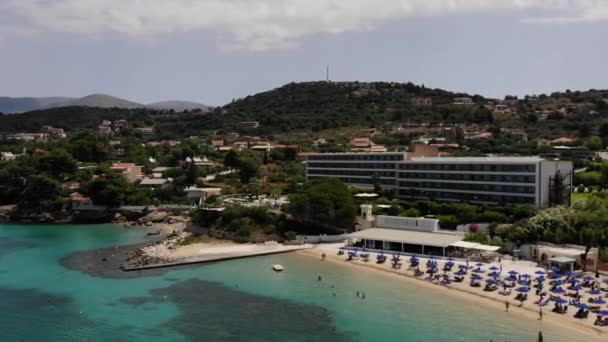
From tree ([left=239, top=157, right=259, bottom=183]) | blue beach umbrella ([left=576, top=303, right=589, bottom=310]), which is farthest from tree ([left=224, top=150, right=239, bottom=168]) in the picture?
blue beach umbrella ([left=576, top=303, right=589, bottom=310])

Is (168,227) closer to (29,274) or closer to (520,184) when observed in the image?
(29,274)

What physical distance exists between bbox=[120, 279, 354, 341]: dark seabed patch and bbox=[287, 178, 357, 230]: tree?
17.4m

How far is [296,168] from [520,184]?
4757cm

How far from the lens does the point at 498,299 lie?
1383 inches

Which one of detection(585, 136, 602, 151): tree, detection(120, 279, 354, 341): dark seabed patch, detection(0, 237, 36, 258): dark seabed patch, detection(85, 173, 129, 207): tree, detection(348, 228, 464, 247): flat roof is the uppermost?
detection(585, 136, 602, 151): tree

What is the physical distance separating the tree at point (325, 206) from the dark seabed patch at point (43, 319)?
24.9 metres

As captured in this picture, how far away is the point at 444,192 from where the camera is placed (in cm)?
6141

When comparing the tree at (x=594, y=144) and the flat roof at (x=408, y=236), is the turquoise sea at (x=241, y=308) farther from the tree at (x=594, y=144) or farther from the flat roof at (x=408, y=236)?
the tree at (x=594, y=144)

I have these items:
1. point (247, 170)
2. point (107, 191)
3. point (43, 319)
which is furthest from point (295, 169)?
point (43, 319)

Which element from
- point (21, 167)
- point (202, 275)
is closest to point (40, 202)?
point (21, 167)

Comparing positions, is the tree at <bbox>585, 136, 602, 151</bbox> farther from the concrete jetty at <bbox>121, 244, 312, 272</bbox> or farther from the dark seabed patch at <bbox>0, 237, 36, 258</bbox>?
the dark seabed patch at <bbox>0, 237, 36, 258</bbox>

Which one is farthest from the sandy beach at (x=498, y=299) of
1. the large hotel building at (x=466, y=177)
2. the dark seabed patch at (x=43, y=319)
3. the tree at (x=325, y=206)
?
the dark seabed patch at (x=43, y=319)

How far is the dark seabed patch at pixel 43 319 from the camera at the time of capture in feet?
102

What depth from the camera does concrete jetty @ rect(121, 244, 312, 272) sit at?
4719 centimetres
